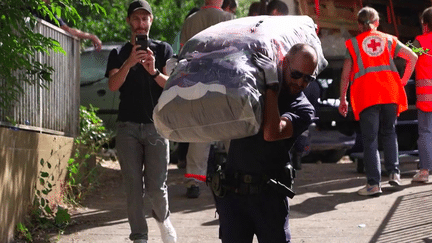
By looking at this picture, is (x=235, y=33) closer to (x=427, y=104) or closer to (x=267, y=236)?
(x=267, y=236)

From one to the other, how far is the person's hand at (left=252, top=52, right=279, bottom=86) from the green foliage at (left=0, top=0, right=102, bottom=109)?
272 cm

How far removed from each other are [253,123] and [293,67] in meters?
0.43

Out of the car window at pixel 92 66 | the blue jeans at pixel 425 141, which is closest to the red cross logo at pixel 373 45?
the blue jeans at pixel 425 141

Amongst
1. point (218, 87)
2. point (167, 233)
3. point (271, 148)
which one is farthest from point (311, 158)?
point (218, 87)

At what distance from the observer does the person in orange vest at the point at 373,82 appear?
869 centimetres

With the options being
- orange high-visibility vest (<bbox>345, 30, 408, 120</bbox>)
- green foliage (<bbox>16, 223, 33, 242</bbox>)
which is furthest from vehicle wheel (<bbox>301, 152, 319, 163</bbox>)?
green foliage (<bbox>16, 223, 33, 242</bbox>)

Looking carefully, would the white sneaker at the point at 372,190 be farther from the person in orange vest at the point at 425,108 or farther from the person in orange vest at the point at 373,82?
the person in orange vest at the point at 425,108

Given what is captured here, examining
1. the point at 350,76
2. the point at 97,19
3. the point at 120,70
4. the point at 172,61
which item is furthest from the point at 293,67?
the point at 97,19

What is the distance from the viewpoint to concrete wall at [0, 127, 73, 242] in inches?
259

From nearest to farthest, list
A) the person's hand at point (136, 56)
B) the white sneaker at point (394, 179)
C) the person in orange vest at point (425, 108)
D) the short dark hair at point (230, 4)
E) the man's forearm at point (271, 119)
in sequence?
the man's forearm at point (271, 119)
the person's hand at point (136, 56)
the white sneaker at point (394, 179)
the person in orange vest at point (425, 108)
the short dark hair at point (230, 4)

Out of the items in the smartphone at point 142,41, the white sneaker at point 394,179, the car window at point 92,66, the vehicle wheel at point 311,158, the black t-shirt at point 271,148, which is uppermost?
the car window at point 92,66

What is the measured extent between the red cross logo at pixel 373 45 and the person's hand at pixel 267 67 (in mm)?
4979

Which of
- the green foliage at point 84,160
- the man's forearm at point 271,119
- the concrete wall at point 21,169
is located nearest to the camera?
the man's forearm at point 271,119

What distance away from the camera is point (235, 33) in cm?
411
